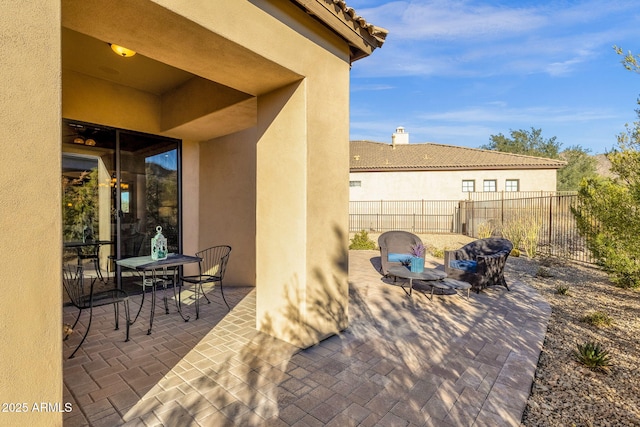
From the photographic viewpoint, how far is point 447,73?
590 inches

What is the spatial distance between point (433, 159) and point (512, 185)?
4730 mm

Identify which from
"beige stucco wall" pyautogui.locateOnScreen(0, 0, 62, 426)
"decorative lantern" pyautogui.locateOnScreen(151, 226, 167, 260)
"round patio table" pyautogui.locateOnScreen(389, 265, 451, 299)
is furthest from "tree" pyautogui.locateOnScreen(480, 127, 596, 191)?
"beige stucco wall" pyautogui.locateOnScreen(0, 0, 62, 426)

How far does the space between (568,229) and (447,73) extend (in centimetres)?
936

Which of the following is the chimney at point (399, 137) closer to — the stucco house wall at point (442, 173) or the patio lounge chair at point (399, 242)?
the stucco house wall at point (442, 173)

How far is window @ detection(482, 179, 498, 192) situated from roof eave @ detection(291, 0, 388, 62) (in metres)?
16.4

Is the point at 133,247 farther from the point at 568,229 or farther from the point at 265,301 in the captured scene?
the point at 568,229

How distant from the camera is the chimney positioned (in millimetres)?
22078

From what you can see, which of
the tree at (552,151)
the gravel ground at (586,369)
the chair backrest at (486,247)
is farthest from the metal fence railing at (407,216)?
the tree at (552,151)

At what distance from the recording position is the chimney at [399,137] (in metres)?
22.1

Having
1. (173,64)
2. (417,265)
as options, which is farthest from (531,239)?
(173,64)

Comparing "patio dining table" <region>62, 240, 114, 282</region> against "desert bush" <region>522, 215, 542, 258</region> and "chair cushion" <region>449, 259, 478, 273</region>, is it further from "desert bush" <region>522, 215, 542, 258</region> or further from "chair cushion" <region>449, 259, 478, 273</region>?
"desert bush" <region>522, 215, 542, 258</region>

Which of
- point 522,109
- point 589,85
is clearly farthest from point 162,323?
point 522,109

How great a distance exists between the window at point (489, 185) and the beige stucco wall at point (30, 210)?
19.7 m

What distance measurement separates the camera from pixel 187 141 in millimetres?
6469
